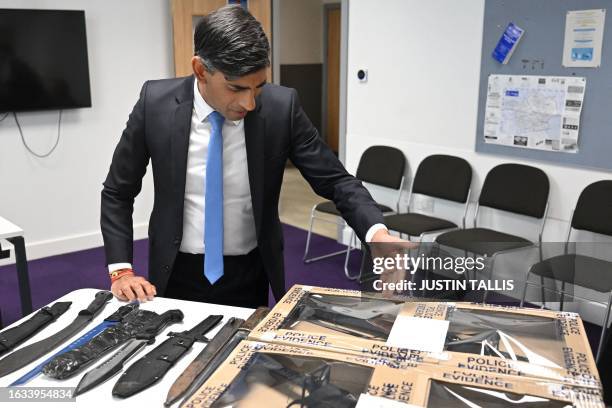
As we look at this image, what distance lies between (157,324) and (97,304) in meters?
0.23

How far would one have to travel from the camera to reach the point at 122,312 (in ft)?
5.13

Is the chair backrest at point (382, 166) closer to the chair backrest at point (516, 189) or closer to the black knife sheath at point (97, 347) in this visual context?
the chair backrest at point (516, 189)

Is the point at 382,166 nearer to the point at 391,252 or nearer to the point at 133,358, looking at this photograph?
the point at 391,252

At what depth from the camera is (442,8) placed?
4000 millimetres

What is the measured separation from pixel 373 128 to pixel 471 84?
0.96 meters

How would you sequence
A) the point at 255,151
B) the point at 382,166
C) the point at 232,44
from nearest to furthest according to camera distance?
the point at 232,44, the point at 255,151, the point at 382,166

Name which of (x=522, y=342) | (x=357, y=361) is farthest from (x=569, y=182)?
(x=357, y=361)

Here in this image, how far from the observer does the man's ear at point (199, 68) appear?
150 centimetres

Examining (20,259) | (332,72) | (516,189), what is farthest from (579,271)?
(332,72)

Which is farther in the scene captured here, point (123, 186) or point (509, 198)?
point (509, 198)

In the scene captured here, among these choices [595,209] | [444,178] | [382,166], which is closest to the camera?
[595,209]

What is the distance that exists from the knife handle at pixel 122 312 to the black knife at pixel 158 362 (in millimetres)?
172

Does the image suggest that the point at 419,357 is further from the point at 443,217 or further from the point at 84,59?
the point at 84,59

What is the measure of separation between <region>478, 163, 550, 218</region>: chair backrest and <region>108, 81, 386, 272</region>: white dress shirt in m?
2.33
